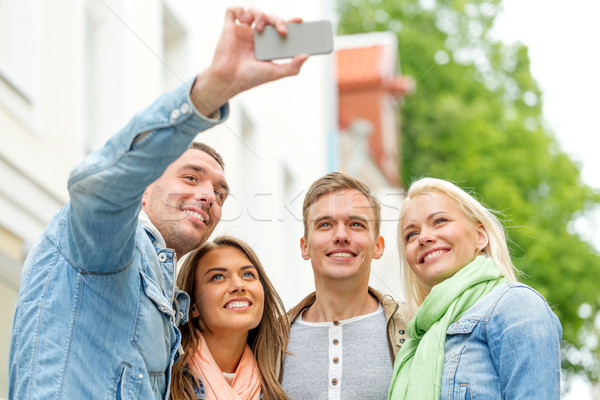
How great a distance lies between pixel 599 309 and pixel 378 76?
24.8 ft

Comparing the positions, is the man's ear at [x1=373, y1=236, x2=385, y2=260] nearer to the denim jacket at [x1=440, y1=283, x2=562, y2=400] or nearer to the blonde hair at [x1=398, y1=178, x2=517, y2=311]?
the blonde hair at [x1=398, y1=178, x2=517, y2=311]

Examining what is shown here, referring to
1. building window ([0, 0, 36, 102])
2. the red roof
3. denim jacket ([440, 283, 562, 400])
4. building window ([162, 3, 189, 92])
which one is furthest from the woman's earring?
the red roof

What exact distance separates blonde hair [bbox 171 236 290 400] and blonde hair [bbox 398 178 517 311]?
586mm

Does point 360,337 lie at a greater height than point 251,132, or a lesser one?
greater

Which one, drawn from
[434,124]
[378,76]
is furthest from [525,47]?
[378,76]

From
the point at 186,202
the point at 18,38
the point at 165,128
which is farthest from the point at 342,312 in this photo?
the point at 18,38

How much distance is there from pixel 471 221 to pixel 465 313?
498 millimetres

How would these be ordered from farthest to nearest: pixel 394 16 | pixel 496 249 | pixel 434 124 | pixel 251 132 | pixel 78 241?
pixel 394 16, pixel 434 124, pixel 251 132, pixel 496 249, pixel 78 241

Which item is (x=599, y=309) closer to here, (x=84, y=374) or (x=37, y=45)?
(x=37, y=45)

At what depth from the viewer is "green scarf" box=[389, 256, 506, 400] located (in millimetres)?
3342

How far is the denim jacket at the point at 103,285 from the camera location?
2480mm

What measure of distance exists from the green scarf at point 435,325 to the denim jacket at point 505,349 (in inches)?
1.4

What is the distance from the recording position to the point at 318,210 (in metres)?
4.15

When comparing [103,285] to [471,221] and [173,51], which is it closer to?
[471,221]
